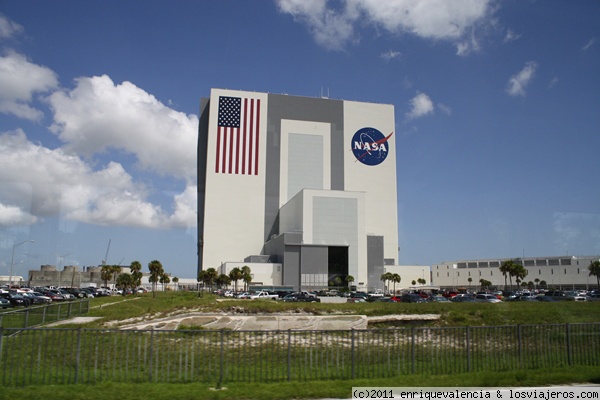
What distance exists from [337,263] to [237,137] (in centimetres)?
3701

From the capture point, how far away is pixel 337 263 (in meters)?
105

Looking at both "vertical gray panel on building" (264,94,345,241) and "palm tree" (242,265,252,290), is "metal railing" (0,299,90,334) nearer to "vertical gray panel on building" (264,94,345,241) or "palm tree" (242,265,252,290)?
"palm tree" (242,265,252,290)

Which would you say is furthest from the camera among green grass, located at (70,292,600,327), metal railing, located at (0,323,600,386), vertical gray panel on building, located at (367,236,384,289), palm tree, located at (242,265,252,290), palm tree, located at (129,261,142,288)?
vertical gray panel on building, located at (367,236,384,289)

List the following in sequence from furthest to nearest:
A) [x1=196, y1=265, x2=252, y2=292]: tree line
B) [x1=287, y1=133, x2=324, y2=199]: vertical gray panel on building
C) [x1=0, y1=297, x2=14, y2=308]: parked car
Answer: [x1=287, y1=133, x2=324, y2=199]: vertical gray panel on building, [x1=196, y1=265, x2=252, y2=292]: tree line, [x1=0, y1=297, x2=14, y2=308]: parked car

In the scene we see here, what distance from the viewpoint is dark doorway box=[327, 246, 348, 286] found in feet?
340

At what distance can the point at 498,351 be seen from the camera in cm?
1559

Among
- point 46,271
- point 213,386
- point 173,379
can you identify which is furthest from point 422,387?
point 46,271

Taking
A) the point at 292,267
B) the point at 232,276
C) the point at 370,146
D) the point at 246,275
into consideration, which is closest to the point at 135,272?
the point at 232,276

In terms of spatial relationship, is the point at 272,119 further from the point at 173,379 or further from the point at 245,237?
the point at 173,379

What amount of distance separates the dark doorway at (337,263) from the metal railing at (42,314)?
73.4 meters

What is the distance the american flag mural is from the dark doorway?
27469 mm

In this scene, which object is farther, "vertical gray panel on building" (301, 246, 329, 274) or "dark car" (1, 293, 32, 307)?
"vertical gray panel on building" (301, 246, 329, 274)

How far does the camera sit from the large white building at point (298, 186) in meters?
103

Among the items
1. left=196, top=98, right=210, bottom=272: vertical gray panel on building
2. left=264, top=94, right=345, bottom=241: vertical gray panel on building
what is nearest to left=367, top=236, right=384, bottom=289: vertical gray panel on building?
left=264, top=94, right=345, bottom=241: vertical gray panel on building
